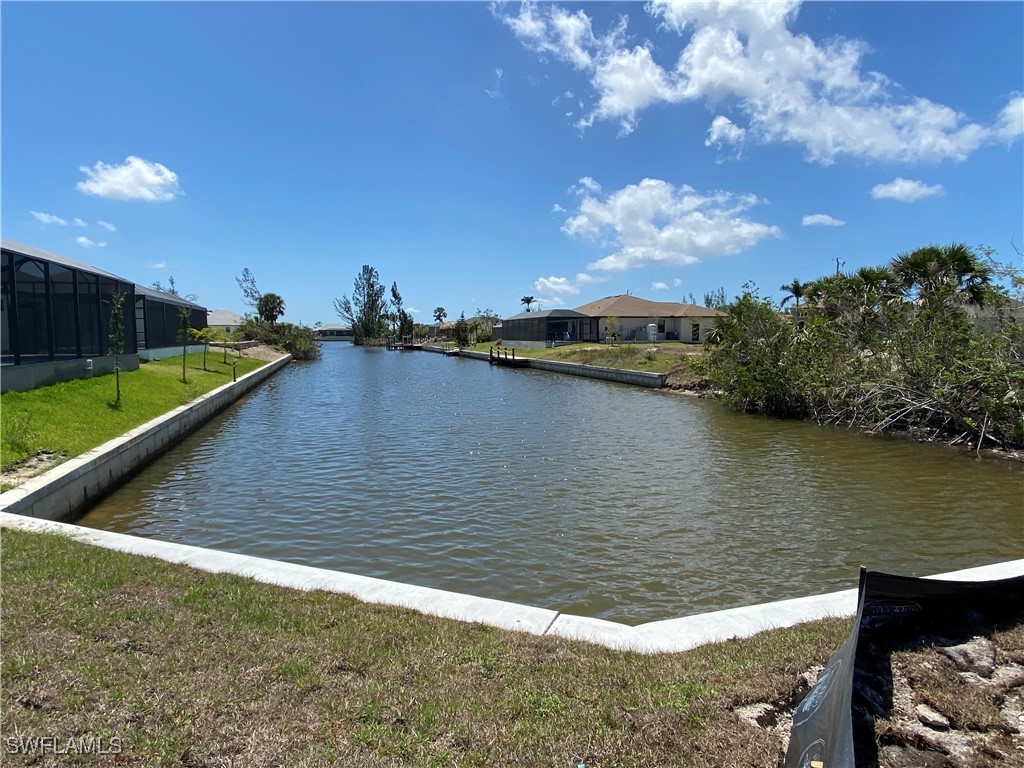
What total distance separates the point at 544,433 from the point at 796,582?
10448mm

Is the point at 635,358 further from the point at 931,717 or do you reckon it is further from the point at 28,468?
the point at 931,717

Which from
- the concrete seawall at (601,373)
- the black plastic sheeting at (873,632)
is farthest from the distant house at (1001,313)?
the concrete seawall at (601,373)

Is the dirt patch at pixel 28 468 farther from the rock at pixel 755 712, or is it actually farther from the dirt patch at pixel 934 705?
the dirt patch at pixel 934 705

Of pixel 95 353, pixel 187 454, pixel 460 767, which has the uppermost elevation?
pixel 95 353

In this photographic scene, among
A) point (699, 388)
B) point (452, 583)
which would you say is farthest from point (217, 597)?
point (699, 388)

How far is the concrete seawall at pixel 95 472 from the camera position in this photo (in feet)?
24.1

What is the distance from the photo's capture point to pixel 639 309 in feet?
184

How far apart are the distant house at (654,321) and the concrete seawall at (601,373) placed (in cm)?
1081

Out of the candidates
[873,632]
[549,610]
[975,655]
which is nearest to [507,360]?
[549,610]

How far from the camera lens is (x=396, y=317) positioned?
361 feet

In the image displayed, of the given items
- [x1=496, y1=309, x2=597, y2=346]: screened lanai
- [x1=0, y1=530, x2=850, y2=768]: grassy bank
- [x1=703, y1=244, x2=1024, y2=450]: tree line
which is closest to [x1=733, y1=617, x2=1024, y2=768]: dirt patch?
[x1=0, y1=530, x2=850, y2=768]: grassy bank

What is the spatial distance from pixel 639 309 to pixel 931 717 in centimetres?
5451

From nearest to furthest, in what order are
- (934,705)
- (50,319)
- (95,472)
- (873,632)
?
(934,705), (873,632), (95,472), (50,319)

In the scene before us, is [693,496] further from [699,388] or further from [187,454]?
[699,388]
